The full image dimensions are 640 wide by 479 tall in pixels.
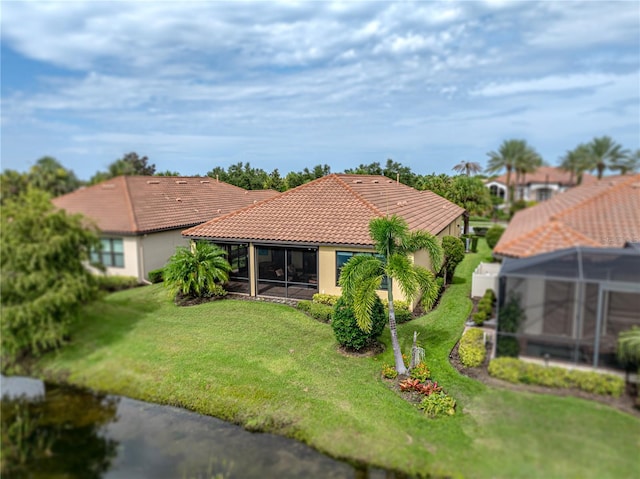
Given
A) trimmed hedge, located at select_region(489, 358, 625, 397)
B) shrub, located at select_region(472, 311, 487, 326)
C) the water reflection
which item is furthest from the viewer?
shrub, located at select_region(472, 311, 487, 326)

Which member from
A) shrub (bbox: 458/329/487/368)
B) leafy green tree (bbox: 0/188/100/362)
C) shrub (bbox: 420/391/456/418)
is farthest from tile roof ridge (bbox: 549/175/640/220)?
leafy green tree (bbox: 0/188/100/362)

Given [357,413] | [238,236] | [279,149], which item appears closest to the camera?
[357,413]

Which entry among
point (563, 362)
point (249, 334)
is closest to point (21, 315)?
point (249, 334)

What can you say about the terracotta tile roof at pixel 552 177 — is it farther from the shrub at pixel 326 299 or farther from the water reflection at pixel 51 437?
the shrub at pixel 326 299

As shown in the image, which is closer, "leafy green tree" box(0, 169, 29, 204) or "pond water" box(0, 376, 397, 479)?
"leafy green tree" box(0, 169, 29, 204)

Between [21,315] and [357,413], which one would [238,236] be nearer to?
[357,413]

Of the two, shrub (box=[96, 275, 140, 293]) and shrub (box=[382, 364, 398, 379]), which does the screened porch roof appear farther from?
shrub (box=[96, 275, 140, 293])

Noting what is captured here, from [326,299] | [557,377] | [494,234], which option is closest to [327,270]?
[326,299]
